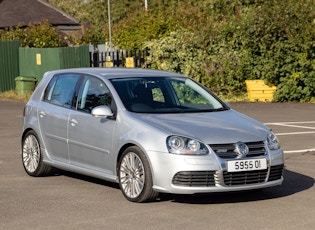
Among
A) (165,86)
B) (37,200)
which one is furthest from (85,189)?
(165,86)

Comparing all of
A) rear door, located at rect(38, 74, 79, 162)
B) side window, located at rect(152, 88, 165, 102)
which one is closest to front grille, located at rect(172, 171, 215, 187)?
side window, located at rect(152, 88, 165, 102)

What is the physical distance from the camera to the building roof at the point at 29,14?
55659mm

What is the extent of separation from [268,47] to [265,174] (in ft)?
56.3

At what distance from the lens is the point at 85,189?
11039mm

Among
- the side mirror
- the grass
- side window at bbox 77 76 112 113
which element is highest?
side window at bbox 77 76 112 113

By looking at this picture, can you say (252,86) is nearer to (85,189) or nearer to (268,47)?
(268,47)

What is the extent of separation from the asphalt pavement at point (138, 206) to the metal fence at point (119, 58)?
17.1 metres

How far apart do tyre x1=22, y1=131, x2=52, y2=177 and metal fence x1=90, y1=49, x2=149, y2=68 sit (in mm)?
17375

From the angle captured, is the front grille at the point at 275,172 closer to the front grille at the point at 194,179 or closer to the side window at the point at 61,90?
the front grille at the point at 194,179

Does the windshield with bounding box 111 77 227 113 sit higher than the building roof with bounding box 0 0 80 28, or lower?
Result: higher

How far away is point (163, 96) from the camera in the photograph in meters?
11.2

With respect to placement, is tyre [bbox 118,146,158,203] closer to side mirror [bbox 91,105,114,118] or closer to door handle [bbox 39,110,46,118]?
side mirror [bbox 91,105,114,118]

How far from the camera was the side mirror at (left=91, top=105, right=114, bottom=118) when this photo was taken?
1045 centimetres

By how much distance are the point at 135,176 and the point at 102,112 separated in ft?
2.92
